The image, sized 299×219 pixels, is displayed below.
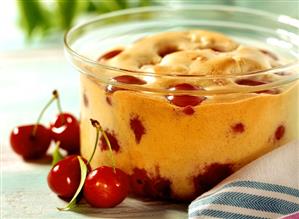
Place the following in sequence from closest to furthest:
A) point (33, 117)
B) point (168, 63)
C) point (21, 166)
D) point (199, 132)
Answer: point (199, 132) → point (168, 63) → point (21, 166) → point (33, 117)

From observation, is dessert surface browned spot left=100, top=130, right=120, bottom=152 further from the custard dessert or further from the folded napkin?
the folded napkin

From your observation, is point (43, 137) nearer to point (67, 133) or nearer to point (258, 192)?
point (67, 133)

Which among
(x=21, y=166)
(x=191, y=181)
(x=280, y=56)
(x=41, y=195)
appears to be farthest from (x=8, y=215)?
(x=280, y=56)

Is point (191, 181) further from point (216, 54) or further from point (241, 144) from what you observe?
point (216, 54)

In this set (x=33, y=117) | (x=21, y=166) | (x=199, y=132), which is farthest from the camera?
(x=33, y=117)

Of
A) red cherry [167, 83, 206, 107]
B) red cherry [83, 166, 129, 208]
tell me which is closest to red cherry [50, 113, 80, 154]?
red cherry [83, 166, 129, 208]

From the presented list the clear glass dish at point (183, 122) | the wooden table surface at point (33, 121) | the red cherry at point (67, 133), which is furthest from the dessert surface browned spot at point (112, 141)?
the red cherry at point (67, 133)
